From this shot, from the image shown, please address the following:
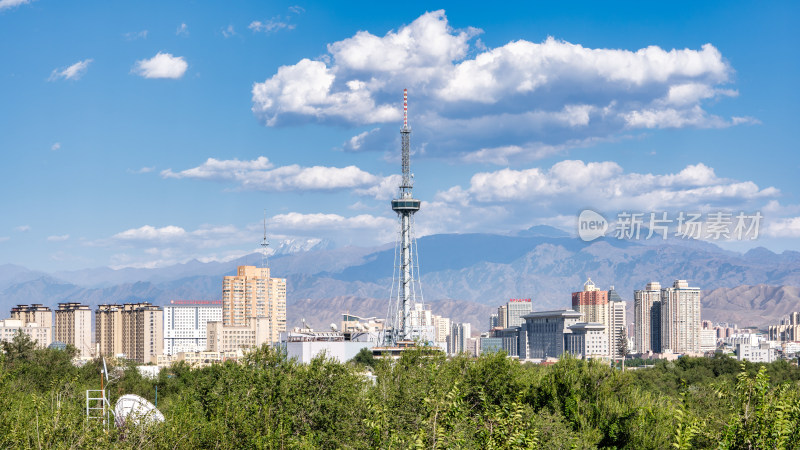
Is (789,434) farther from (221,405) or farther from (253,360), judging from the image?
(253,360)

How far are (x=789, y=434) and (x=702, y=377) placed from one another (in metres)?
94.6

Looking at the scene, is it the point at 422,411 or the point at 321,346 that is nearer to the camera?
the point at 422,411

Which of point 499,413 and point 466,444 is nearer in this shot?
point 499,413

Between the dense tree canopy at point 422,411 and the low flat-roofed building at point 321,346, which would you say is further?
the low flat-roofed building at point 321,346

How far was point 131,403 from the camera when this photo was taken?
1542 inches

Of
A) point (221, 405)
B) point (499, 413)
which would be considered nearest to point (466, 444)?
point (499, 413)

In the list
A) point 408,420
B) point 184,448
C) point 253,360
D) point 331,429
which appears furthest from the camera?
point 253,360

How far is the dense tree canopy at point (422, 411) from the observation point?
19.4m

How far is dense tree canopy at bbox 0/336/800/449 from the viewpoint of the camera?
63.7 feet

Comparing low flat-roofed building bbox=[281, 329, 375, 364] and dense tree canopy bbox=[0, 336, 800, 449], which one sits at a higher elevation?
dense tree canopy bbox=[0, 336, 800, 449]

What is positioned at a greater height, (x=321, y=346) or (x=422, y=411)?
(x=422, y=411)

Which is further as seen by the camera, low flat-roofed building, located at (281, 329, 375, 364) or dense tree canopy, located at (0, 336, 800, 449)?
low flat-roofed building, located at (281, 329, 375, 364)

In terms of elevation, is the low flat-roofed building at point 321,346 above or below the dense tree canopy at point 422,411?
below

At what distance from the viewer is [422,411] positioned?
99.8 ft
